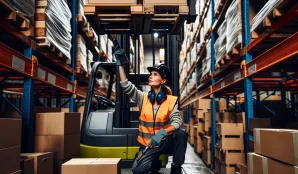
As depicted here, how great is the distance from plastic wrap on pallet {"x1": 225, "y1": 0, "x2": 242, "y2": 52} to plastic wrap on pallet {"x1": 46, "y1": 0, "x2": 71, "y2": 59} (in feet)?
9.35

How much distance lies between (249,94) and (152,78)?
1784 millimetres

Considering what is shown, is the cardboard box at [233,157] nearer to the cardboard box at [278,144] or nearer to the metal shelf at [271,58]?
the metal shelf at [271,58]

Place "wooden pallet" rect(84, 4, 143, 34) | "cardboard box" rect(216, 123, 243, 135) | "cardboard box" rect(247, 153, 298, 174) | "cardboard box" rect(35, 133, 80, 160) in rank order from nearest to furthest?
"cardboard box" rect(247, 153, 298, 174) < "wooden pallet" rect(84, 4, 143, 34) < "cardboard box" rect(35, 133, 80, 160) < "cardboard box" rect(216, 123, 243, 135)

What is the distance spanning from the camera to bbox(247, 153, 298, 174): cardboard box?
2609mm

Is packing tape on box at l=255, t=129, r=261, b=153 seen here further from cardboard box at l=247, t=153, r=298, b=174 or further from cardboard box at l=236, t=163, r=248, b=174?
cardboard box at l=236, t=163, r=248, b=174

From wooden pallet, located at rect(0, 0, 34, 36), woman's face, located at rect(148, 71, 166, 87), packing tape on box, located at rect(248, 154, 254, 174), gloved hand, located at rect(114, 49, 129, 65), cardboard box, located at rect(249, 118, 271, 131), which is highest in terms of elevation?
wooden pallet, located at rect(0, 0, 34, 36)

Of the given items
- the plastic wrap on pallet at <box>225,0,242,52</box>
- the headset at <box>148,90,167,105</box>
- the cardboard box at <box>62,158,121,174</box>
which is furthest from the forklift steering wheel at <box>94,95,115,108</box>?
the plastic wrap on pallet at <box>225,0,242,52</box>

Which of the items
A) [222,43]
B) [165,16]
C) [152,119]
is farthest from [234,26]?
[152,119]

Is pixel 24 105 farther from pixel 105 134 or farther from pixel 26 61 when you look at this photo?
pixel 105 134

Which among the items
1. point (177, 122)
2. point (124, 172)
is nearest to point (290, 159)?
point (177, 122)

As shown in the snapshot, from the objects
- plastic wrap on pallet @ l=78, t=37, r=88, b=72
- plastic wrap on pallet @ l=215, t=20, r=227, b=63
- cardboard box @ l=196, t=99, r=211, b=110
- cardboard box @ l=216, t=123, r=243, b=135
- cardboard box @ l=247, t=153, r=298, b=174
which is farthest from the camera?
cardboard box @ l=196, t=99, r=211, b=110

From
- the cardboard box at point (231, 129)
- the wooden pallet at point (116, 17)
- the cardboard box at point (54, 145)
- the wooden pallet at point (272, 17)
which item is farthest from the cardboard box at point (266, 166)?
the cardboard box at point (54, 145)

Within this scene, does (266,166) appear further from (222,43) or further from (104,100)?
(222,43)

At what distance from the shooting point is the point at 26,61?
400cm
